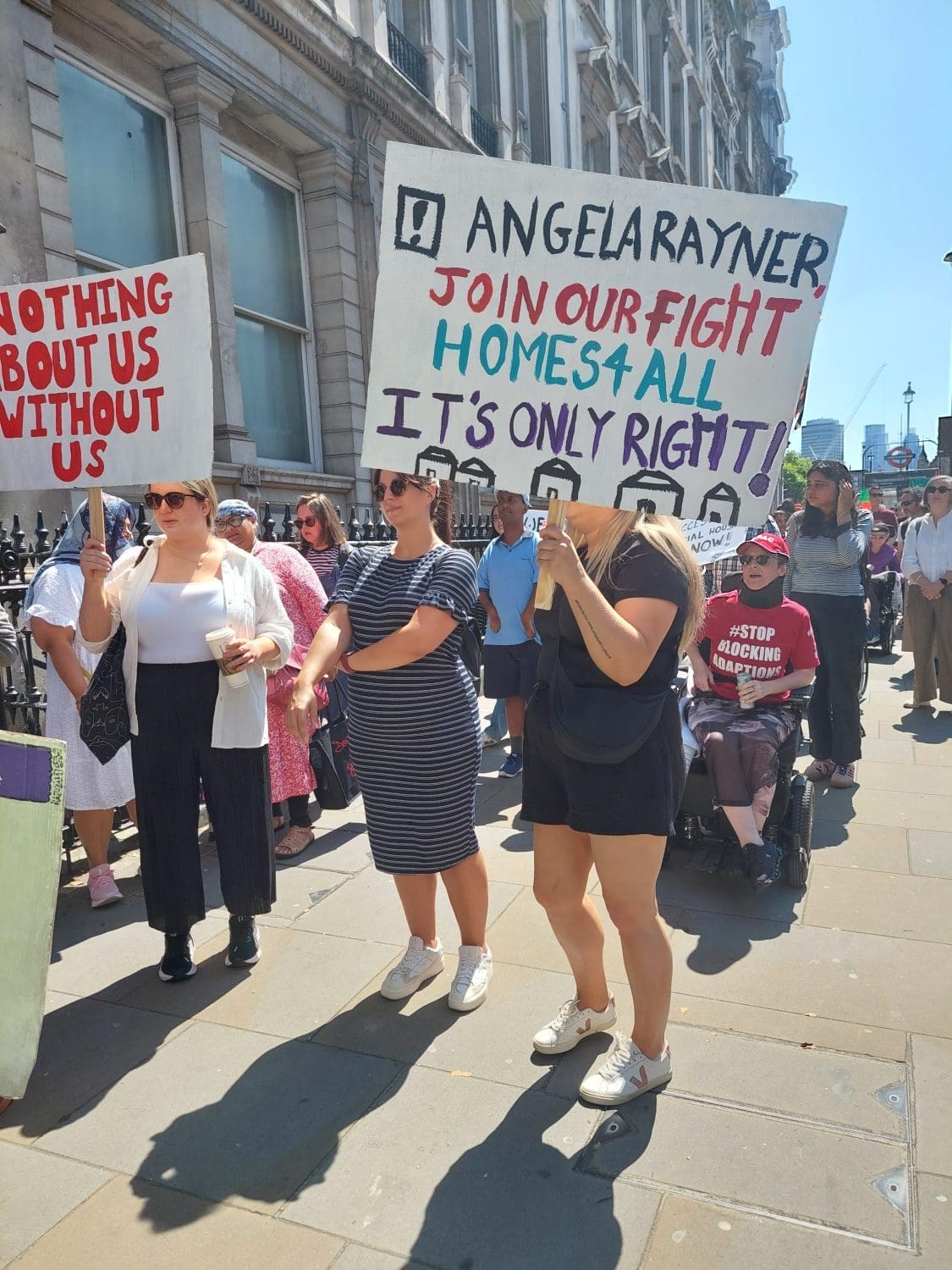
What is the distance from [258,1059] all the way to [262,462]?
759 cm

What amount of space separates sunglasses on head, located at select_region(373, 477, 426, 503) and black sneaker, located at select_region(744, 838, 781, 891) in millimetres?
2270

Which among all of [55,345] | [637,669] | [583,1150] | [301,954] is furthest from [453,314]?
[301,954]

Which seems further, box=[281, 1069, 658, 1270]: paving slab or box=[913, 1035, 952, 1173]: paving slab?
box=[913, 1035, 952, 1173]: paving slab

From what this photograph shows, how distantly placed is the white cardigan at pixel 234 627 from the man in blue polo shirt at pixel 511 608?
2.74 meters

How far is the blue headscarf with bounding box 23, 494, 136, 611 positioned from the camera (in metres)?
3.81

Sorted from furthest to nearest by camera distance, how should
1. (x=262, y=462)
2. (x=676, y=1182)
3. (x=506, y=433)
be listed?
(x=262, y=462) < (x=506, y=433) < (x=676, y=1182)

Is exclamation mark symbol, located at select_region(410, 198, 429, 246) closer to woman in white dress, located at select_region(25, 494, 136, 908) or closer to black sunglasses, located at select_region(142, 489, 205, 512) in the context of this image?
black sunglasses, located at select_region(142, 489, 205, 512)

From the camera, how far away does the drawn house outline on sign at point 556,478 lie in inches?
97.6

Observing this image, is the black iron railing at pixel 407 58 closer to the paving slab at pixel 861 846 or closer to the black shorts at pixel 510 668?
the black shorts at pixel 510 668

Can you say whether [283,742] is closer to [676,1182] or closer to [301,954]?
[301,954]

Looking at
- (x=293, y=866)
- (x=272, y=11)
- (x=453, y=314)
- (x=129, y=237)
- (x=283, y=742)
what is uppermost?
(x=272, y=11)

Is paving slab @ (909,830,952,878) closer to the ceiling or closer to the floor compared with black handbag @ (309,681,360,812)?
closer to the floor

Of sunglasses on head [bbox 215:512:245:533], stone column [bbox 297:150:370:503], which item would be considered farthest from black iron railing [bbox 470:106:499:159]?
sunglasses on head [bbox 215:512:245:533]

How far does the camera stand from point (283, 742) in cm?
479
